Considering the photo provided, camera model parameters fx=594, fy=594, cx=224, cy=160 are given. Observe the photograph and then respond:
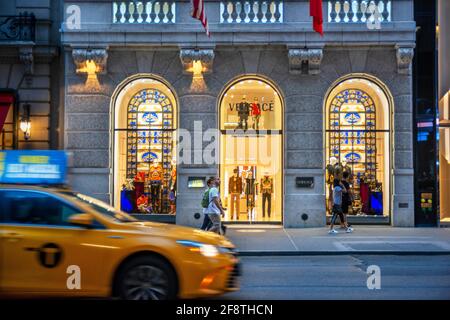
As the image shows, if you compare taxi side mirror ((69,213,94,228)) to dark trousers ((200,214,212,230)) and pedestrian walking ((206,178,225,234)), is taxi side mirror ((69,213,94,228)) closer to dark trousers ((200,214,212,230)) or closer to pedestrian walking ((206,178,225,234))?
pedestrian walking ((206,178,225,234))

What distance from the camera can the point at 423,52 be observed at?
20.2m

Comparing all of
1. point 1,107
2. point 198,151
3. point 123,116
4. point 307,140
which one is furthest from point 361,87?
point 1,107

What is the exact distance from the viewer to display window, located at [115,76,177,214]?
20.4 metres

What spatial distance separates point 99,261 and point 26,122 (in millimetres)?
13523

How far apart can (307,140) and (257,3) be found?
4833 mm

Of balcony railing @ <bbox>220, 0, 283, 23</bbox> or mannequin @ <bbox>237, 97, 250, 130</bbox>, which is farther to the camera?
mannequin @ <bbox>237, 97, 250, 130</bbox>

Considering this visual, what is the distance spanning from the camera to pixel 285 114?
19.9 metres

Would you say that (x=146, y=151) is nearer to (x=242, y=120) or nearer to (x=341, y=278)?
(x=242, y=120)

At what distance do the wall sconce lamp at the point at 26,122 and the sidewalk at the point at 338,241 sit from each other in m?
7.53

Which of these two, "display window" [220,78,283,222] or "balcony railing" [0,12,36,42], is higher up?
"balcony railing" [0,12,36,42]

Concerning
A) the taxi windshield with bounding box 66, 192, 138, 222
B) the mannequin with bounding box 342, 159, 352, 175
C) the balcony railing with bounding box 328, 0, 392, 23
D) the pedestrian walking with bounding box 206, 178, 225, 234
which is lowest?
the pedestrian walking with bounding box 206, 178, 225, 234

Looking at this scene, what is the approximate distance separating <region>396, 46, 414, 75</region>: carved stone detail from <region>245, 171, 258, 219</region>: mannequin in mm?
6155

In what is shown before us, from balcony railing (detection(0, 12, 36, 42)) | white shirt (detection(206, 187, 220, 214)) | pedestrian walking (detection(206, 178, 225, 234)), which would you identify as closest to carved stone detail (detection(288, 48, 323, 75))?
pedestrian walking (detection(206, 178, 225, 234))

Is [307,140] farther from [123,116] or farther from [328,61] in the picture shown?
[123,116]
